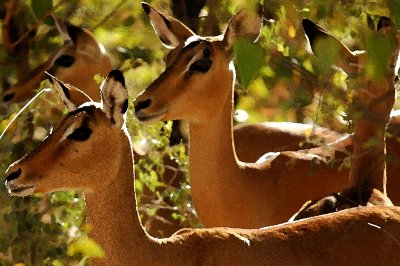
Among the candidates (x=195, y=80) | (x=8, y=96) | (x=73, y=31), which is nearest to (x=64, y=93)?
(x=195, y=80)

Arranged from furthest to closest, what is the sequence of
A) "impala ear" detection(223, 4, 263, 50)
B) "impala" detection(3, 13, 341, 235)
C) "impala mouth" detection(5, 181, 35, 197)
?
"impala" detection(3, 13, 341, 235)
"impala ear" detection(223, 4, 263, 50)
"impala mouth" detection(5, 181, 35, 197)

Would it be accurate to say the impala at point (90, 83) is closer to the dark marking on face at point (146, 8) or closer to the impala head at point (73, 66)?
the impala head at point (73, 66)

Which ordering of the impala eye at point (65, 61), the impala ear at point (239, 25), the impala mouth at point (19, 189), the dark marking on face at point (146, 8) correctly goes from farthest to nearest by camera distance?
the impala eye at point (65, 61) → the dark marking on face at point (146, 8) → the impala ear at point (239, 25) → the impala mouth at point (19, 189)

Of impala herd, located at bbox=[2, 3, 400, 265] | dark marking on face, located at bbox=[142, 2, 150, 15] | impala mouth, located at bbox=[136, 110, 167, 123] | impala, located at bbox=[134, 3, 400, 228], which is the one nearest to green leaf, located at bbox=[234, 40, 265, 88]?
impala herd, located at bbox=[2, 3, 400, 265]

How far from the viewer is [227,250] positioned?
547 centimetres

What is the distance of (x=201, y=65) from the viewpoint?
755 cm

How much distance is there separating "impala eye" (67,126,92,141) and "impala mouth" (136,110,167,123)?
4.96ft

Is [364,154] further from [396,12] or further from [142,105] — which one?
[396,12]

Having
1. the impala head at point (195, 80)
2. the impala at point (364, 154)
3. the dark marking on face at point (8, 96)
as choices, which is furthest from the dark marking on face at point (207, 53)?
the dark marking on face at point (8, 96)

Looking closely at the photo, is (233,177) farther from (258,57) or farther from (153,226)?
(258,57)

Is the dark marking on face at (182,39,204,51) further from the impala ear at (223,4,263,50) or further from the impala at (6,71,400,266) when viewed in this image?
the impala at (6,71,400,266)

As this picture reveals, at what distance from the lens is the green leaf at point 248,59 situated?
3609mm

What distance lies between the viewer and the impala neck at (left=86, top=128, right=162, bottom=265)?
17.9ft

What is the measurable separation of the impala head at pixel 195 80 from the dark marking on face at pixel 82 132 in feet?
4.95
